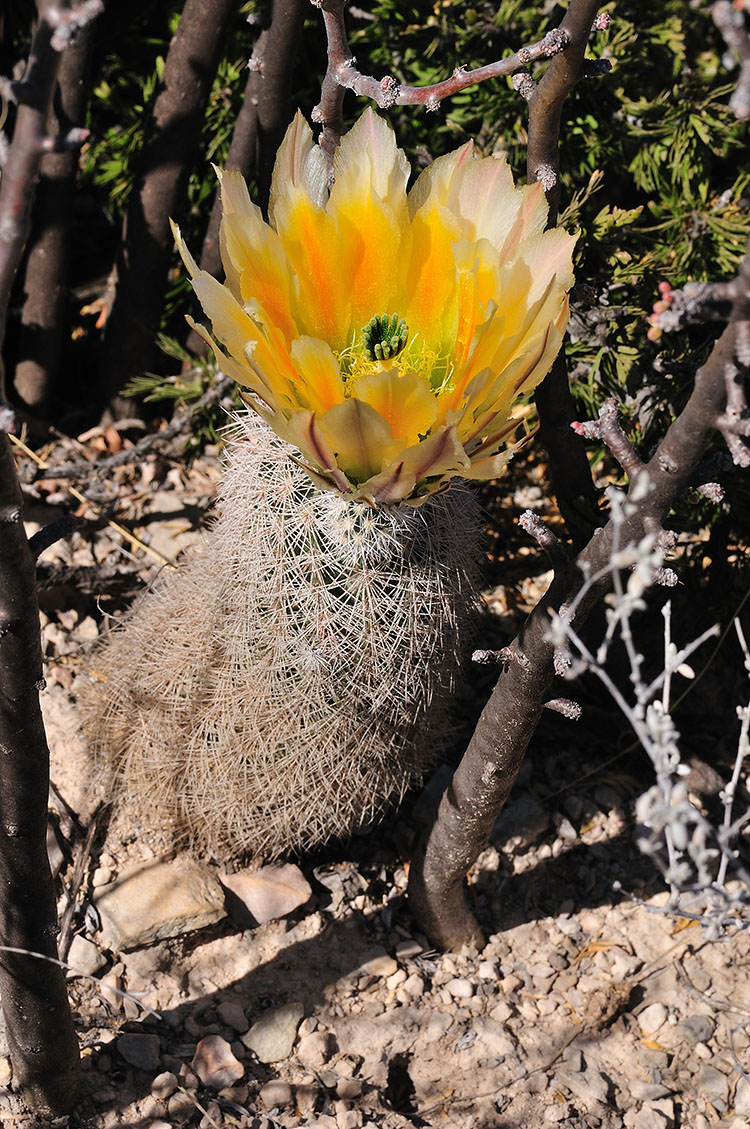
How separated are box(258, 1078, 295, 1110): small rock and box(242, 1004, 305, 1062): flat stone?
5cm

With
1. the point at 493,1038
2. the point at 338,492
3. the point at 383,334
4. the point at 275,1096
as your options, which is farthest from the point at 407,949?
the point at 383,334

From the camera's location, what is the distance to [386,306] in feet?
4.03

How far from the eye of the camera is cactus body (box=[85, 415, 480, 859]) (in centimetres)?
127

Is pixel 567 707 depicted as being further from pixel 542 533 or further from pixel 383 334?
pixel 383 334

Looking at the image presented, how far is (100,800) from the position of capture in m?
1.62

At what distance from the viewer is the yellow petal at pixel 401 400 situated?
1.02 meters

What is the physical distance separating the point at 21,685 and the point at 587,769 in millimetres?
1045

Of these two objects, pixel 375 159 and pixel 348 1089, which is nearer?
pixel 375 159

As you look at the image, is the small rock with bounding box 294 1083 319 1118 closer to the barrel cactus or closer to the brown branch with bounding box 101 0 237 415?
the barrel cactus

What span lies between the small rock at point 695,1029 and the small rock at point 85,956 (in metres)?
0.76

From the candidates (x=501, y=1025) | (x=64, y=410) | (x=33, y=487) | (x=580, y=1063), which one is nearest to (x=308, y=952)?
(x=501, y=1025)

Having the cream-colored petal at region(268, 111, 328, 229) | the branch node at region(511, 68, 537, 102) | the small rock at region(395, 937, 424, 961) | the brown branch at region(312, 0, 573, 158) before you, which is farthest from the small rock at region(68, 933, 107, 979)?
the branch node at region(511, 68, 537, 102)

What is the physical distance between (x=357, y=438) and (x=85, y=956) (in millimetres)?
822

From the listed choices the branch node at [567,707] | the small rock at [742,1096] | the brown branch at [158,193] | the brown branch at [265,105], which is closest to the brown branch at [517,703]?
the branch node at [567,707]
